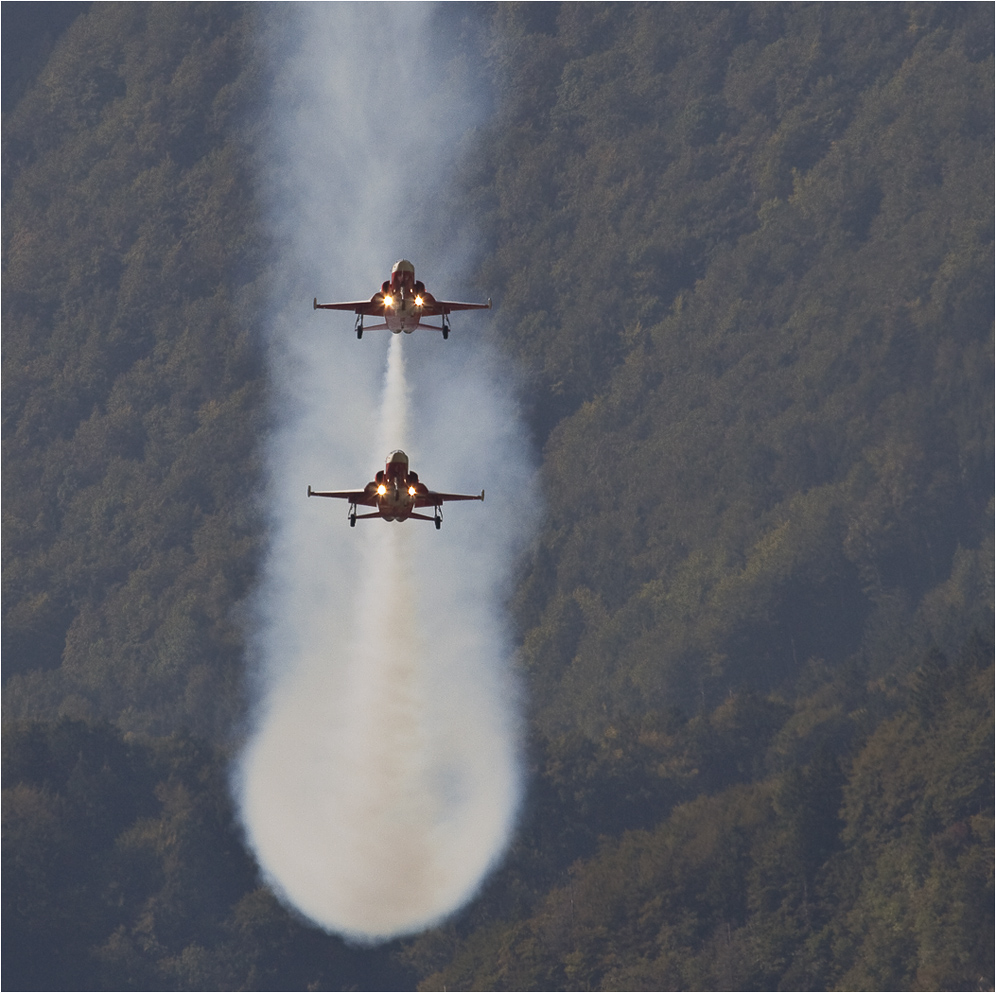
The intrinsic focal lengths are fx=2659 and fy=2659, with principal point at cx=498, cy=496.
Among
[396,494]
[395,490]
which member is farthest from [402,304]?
[396,494]

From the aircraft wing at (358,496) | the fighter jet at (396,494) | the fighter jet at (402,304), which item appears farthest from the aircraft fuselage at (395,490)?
the fighter jet at (402,304)

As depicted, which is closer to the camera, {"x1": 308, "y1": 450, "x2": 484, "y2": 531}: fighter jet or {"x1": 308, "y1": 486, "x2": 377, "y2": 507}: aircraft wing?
{"x1": 308, "y1": 486, "x2": 377, "y2": 507}: aircraft wing

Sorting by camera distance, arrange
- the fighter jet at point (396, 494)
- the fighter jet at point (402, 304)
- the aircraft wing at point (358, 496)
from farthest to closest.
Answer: the fighter jet at point (402, 304) < the fighter jet at point (396, 494) < the aircraft wing at point (358, 496)

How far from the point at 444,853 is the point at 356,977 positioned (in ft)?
38.1

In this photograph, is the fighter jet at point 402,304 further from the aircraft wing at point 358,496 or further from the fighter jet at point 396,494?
the aircraft wing at point 358,496

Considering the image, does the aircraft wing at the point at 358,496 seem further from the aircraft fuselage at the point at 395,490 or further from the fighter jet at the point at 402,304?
the fighter jet at the point at 402,304

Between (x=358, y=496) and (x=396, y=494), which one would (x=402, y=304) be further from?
(x=358, y=496)

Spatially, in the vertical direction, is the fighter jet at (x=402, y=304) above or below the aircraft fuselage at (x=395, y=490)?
above

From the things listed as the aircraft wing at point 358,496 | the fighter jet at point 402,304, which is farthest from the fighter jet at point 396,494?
the fighter jet at point 402,304

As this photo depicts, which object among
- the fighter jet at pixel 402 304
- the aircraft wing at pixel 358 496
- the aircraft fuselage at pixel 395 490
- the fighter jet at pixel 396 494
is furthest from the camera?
the fighter jet at pixel 402 304

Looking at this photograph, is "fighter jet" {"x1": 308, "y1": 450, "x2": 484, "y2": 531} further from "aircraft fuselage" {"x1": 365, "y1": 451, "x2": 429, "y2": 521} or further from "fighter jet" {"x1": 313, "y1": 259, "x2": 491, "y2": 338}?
"fighter jet" {"x1": 313, "y1": 259, "x2": 491, "y2": 338}

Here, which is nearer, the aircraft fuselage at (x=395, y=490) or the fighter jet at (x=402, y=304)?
the aircraft fuselage at (x=395, y=490)

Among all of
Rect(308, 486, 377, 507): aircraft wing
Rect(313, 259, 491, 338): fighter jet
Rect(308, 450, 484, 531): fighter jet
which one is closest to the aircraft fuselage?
Rect(308, 450, 484, 531): fighter jet

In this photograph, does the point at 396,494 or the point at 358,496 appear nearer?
the point at 358,496
